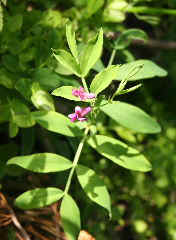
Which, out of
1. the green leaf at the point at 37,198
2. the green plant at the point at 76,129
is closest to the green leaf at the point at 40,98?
the green plant at the point at 76,129

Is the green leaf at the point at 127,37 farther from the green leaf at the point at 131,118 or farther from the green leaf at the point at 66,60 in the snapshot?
the green leaf at the point at 66,60

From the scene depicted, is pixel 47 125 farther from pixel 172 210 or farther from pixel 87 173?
pixel 172 210

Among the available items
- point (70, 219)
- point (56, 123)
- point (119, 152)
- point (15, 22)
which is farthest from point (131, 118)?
point (15, 22)

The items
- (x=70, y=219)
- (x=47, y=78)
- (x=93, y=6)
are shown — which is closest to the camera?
(x=70, y=219)

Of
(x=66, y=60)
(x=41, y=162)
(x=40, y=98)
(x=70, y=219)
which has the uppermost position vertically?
(x=66, y=60)

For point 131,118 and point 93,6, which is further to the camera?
point 93,6

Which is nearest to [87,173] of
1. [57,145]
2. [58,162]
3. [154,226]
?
[58,162]

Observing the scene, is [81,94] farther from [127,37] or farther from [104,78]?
[127,37]

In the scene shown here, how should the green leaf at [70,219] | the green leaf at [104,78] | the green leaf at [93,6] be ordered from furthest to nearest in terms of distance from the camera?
1. the green leaf at [93,6]
2. the green leaf at [70,219]
3. the green leaf at [104,78]
